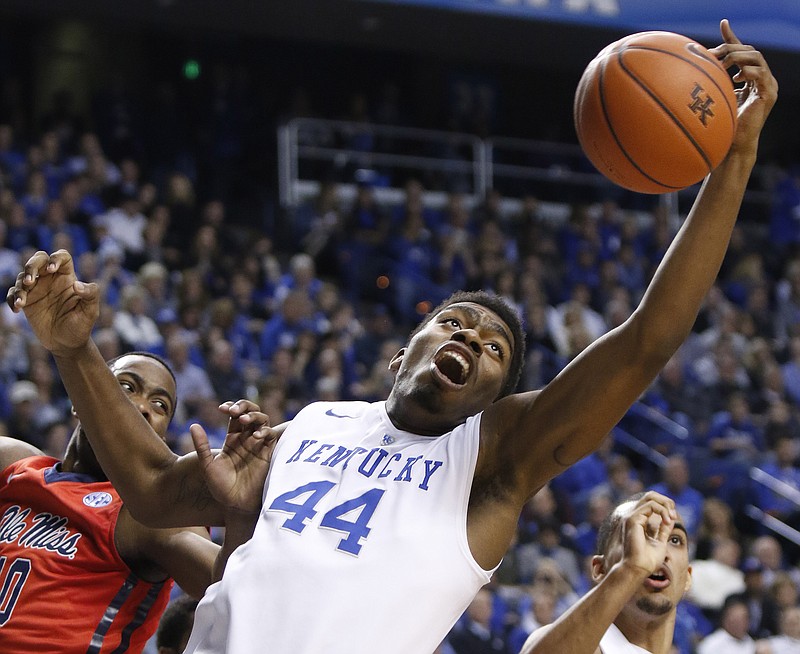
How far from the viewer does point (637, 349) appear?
2.51 meters

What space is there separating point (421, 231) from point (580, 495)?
3.65 meters

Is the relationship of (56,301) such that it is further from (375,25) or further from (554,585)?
(375,25)

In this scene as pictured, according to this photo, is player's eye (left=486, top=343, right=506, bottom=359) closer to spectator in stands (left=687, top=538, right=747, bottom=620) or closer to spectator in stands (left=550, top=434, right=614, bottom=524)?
spectator in stands (left=687, top=538, right=747, bottom=620)

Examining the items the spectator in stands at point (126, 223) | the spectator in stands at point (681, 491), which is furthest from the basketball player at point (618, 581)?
the spectator in stands at point (126, 223)

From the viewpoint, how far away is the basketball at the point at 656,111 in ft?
8.70

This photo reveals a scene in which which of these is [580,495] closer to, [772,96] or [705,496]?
[705,496]

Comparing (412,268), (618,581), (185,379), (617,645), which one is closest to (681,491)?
(412,268)

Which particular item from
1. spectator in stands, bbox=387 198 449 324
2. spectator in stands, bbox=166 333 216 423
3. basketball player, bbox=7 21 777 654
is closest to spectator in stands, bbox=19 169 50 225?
spectator in stands, bbox=166 333 216 423

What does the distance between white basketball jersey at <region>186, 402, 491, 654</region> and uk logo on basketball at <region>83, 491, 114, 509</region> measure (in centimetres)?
91

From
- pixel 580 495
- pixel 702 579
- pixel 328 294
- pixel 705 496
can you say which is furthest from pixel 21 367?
pixel 705 496

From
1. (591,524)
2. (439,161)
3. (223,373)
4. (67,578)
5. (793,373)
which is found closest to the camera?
(67,578)

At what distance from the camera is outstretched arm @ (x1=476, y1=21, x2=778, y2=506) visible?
2.51 metres

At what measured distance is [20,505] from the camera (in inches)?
144

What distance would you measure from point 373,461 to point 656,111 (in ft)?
3.33
